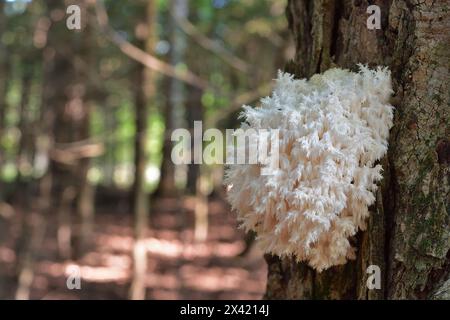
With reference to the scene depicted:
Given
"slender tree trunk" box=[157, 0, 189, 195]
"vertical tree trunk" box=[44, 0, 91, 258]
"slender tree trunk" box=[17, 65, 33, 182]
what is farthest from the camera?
"slender tree trunk" box=[17, 65, 33, 182]

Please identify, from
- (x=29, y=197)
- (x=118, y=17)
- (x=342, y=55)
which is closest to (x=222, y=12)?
(x=118, y=17)

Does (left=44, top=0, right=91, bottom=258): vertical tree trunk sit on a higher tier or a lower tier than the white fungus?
higher

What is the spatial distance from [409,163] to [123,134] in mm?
7057

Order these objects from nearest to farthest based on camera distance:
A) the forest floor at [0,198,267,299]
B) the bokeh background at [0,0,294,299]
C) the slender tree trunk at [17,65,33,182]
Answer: the bokeh background at [0,0,294,299], the forest floor at [0,198,267,299], the slender tree trunk at [17,65,33,182]

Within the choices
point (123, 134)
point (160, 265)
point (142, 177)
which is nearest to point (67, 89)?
point (123, 134)

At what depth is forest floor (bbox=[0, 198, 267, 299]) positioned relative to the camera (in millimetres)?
8461

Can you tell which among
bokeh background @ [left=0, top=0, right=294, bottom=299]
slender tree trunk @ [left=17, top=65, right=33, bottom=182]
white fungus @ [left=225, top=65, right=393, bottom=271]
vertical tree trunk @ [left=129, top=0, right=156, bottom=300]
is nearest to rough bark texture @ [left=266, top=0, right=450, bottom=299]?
white fungus @ [left=225, top=65, right=393, bottom=271]

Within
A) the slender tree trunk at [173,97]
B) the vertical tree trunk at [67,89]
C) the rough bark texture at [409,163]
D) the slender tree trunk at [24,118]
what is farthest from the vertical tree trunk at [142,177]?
the rough bark texture at [409,163]

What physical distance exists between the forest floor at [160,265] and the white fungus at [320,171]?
4.87 meters

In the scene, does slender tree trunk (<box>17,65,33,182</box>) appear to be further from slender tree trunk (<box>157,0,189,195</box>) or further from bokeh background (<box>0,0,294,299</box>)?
slender tree trunk (<box>157,0,189,195</box>)

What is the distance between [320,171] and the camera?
1.87 metres

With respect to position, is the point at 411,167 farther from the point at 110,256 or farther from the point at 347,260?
the point at 110,256

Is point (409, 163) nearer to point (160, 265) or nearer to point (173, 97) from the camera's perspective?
point (173, 97)

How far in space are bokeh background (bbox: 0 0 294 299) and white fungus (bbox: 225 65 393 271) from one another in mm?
3849
